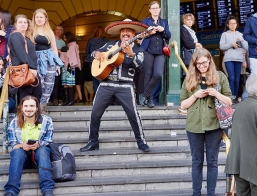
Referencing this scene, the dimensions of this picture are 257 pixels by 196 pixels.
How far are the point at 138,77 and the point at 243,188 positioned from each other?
17.0 feet

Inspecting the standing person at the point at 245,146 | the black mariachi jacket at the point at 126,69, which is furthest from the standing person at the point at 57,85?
the standing person at the point at 245,146

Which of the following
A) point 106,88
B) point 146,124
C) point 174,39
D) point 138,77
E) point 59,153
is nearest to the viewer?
point 59,153

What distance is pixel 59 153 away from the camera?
590 cm

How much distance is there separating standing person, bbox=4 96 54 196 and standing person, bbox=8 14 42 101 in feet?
3.24

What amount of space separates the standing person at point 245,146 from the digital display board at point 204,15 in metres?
8.74

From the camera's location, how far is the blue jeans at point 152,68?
25.9 ft

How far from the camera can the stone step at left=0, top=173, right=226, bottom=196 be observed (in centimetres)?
588

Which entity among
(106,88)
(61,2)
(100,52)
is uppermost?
(61,2)

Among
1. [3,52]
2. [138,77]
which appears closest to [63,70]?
[138,77]

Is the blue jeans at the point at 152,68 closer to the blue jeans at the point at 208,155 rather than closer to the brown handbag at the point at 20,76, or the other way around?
the brown handbag at the point at 20,76

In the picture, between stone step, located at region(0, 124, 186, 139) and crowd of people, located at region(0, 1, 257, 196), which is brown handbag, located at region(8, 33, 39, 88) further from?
stone step, located at region(0, 124, 186, 139)

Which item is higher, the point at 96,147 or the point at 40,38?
the point at 40,38

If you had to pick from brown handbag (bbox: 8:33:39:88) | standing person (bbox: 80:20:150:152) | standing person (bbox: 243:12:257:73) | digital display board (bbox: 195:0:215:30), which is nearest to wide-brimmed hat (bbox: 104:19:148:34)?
standing person (bbox: 80:20:150:152)

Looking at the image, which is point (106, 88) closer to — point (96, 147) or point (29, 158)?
point (96, 147)
